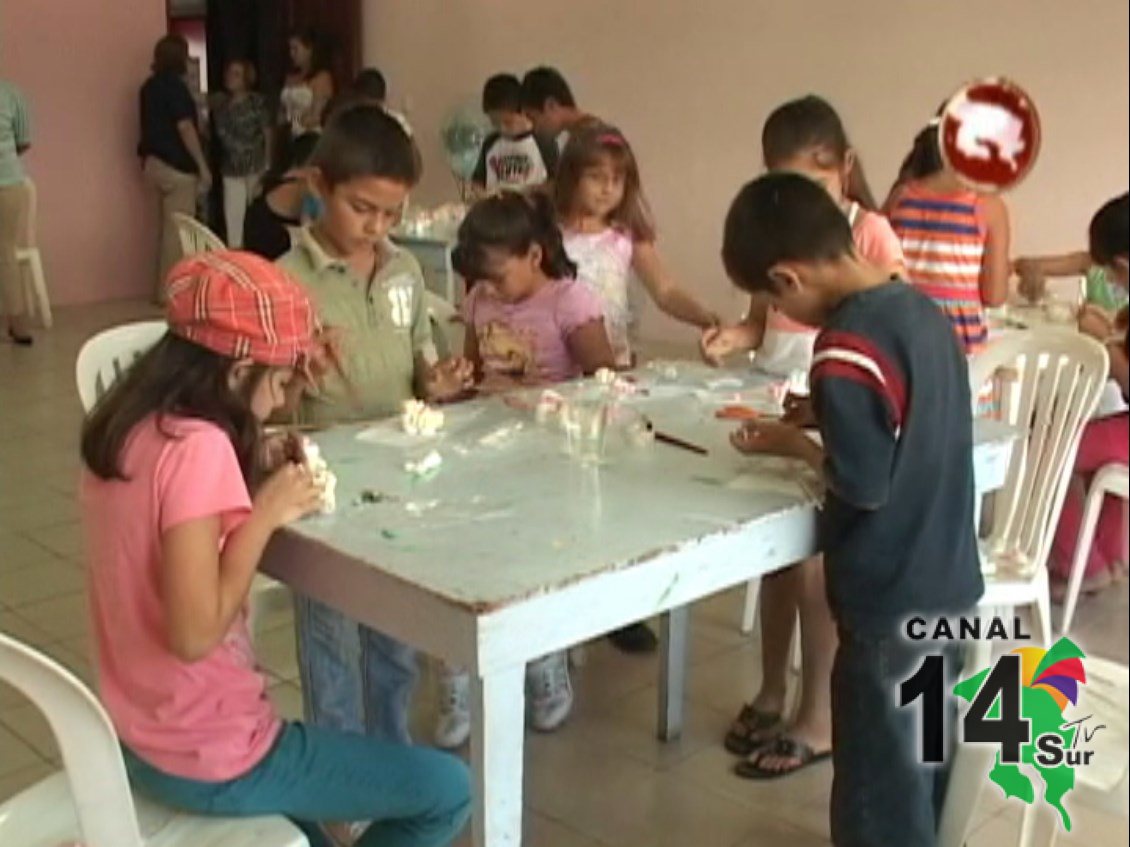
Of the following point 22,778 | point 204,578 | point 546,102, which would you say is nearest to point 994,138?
point 204,578

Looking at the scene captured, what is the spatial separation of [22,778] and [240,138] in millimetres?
3028

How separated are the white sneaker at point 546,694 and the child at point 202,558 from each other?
87 centimetres

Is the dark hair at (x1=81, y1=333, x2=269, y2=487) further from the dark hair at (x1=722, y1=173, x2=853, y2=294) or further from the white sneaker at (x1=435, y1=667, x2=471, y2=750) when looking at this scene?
the white sneaker at (x1=435, y1=667, x2=471, y2=750)

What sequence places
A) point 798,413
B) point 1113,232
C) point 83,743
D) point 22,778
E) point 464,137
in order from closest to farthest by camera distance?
point 1113,232
point 83,743
point 798,413
point 22,778
point 464,137

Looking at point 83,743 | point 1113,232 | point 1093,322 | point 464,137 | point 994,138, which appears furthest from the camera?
point 464,137

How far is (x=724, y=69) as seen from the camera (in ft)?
15.4

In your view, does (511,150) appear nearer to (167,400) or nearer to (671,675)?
(671,675)

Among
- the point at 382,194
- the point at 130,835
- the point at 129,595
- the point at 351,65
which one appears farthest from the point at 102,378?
the point at 351,65

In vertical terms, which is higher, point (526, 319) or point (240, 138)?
point (240, 138)

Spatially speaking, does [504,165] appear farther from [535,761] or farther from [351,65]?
[535,761]

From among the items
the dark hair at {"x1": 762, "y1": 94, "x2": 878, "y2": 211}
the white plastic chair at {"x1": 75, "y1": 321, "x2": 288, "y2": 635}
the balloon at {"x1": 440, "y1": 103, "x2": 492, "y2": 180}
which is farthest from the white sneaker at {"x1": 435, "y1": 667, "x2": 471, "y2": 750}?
the balloon at {"x1": 440, "y1": 103, "x2": 492, "y2": 180}

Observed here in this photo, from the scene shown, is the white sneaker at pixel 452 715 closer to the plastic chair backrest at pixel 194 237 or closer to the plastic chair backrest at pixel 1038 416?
the plastic chair backrest at pixel 1038 416

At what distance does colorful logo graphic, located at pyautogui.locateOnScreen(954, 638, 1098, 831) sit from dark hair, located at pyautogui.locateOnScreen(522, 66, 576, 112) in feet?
8.95

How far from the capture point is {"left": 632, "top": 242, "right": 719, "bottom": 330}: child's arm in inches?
96.3
